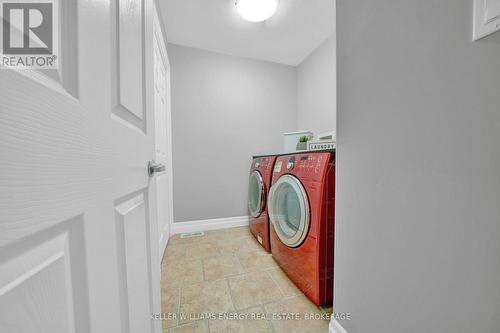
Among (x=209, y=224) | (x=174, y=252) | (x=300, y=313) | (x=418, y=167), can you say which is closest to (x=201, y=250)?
(x=174, y=252)

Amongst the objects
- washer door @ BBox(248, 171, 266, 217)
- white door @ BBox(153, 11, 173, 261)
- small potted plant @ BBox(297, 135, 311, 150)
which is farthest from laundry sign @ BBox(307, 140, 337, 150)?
white door @ BBox(153, 11, 173, 261)

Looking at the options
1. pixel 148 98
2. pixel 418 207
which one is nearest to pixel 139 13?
pixel 148 98

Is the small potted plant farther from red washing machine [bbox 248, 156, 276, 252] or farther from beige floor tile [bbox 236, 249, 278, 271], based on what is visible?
beige floor tile [bbox 236, 249, 278, 271]

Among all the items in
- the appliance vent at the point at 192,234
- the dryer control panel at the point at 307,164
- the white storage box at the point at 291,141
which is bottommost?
the appliance vent at the point at 192,234

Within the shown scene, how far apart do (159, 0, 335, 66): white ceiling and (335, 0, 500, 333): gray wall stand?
1.09 m

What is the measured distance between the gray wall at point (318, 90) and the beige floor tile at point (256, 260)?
152 centimetres

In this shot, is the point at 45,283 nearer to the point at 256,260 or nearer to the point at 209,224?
the point at 256,260

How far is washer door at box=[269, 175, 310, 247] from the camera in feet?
3.52

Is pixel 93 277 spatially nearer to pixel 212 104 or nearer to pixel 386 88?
pixel 386 88

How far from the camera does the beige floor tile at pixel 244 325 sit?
914mm

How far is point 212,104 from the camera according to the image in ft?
7.24

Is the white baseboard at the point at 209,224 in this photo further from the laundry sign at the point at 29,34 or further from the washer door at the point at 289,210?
the laundry sign at the point at 29,34

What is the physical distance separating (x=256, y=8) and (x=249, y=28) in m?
0.38

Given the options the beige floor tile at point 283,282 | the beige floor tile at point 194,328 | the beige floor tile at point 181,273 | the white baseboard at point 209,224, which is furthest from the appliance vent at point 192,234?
the beige floor tile at point 194,328
